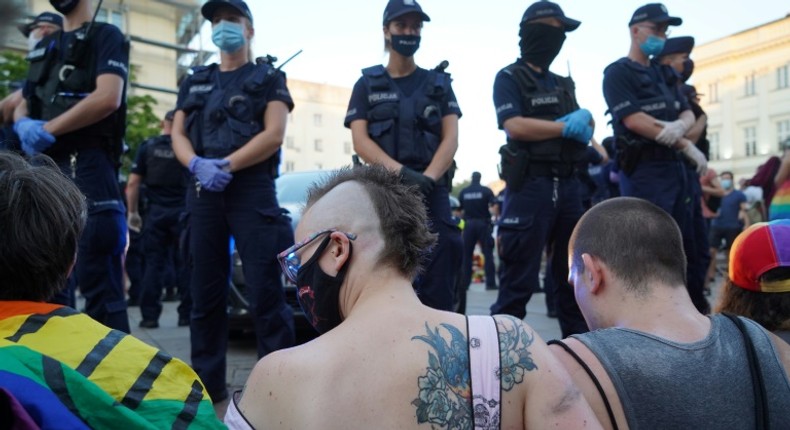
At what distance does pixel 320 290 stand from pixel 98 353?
0.56 m

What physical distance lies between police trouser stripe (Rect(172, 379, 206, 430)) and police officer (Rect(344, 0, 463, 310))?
295cm

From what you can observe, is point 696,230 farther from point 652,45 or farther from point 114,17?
point 114,17

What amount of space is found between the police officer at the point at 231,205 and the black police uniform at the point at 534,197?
1391 millimetres

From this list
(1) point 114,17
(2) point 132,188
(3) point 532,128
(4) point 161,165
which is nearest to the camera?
(3) point 532,128

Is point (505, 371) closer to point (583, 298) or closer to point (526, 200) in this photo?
point (583, 298)

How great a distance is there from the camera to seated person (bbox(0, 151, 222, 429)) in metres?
1.31

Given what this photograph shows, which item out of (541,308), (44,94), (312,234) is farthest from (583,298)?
(541,308)

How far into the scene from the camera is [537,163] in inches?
191

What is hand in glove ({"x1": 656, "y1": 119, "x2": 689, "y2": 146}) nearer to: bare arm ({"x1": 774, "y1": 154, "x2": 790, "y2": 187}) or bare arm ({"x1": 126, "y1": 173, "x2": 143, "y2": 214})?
bare arm ({"x1": 774, "y1": 154, "x2": 790, "y2": 187})

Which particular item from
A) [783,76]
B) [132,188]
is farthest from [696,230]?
[783,76]

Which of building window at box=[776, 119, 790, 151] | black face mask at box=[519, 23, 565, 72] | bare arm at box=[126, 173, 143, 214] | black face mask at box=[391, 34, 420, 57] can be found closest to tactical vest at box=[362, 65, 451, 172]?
black face mask at box=[391, 34, 420, 57]

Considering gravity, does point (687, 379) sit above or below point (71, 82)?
below

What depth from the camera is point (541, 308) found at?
9.00 meters

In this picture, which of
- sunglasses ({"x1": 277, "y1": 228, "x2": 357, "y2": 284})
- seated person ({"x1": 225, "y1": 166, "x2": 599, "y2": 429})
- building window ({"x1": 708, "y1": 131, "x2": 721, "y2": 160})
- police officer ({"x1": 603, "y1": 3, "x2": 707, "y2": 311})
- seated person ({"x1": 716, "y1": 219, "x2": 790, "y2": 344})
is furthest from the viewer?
building window ({"x1": 708, "y1": 131, "x2": 721, "y2": 160})
